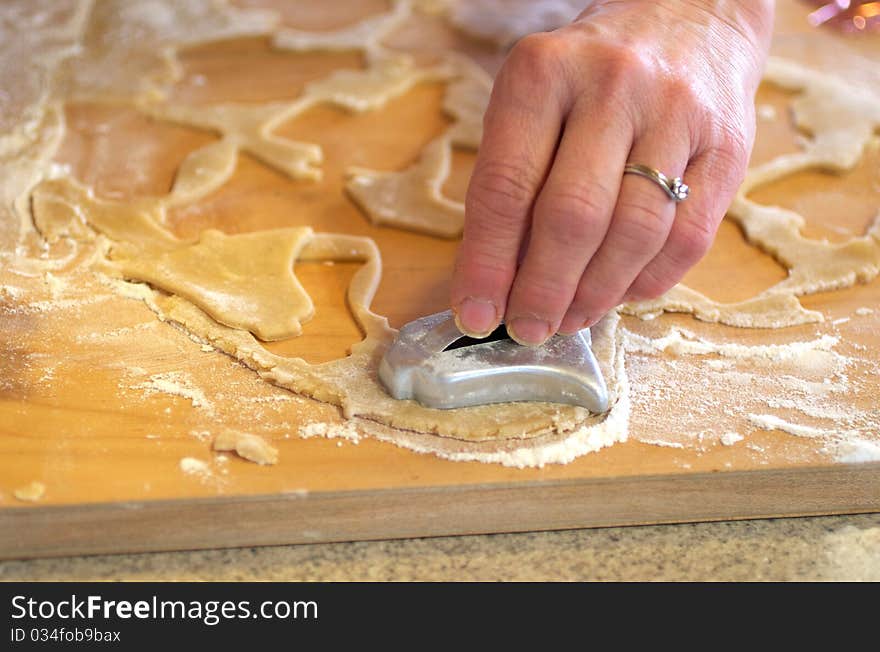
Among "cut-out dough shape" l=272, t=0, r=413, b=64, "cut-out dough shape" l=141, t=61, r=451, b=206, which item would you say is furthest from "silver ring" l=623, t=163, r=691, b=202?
"cut-out dough shape" l=272, t=0, r=413, b=64

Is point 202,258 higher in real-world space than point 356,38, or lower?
lower

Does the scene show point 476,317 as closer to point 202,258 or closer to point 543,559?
point 543,559

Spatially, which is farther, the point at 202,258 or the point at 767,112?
the point at 767,112

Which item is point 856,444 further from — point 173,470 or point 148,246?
point 148,246

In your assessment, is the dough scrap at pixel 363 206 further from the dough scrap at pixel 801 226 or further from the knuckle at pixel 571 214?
the knuckle at pixel 571 214

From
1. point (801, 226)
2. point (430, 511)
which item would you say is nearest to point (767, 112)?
point (801, 226)

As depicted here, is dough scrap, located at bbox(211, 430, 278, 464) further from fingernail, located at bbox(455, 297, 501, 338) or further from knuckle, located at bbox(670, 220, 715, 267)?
knuckle, located at bbox(670, 220, 715, 267)

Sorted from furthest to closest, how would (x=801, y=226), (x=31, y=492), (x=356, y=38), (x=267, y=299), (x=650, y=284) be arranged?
(x=356, y=38) → (x=801, y=226) → (x=267, y=299) → (x=650, y=284) → (x=31, y=492)

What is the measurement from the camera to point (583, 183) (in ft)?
2.61

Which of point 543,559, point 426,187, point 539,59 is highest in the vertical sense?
point 539,59

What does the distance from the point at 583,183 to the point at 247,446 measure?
36 centimetres

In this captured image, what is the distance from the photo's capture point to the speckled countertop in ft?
2.63

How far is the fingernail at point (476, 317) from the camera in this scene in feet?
2.79
